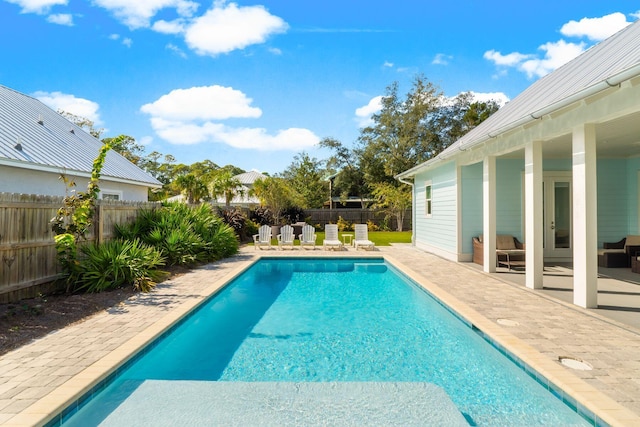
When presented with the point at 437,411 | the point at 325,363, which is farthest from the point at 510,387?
Answer: the point at 325,363

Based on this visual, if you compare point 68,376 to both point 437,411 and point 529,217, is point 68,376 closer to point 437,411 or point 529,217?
point 437,411

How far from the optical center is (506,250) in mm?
9391

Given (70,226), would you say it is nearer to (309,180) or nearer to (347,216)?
(347,216)

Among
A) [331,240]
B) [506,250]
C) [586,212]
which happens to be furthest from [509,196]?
[331,240]

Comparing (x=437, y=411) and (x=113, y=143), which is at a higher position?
(x=113, y=143)

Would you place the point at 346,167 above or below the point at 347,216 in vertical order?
above

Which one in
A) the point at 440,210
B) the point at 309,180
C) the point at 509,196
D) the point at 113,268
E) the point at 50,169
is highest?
the point at 309,180

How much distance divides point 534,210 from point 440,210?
5266mm

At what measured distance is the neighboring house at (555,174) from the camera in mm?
5266

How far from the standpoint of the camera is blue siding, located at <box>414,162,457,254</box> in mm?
10844

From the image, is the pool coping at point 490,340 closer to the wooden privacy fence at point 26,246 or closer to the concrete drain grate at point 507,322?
the concrete drain grate at point 507,322

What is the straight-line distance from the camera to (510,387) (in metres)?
3.53

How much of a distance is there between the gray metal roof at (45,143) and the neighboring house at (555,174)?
9.83 metres

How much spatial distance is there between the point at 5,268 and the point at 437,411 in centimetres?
638
